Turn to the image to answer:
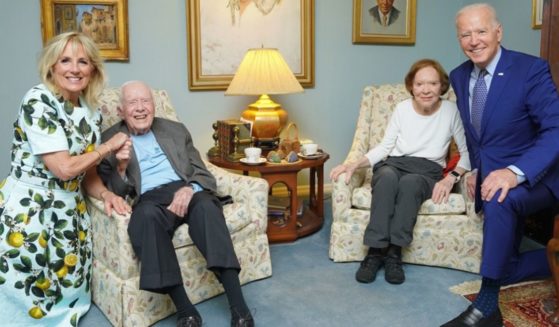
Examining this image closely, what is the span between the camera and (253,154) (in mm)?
2955

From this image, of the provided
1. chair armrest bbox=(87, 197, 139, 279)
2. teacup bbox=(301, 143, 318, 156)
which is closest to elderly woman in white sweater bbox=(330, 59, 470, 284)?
teacup bbox=(301, 143, 318, 156)

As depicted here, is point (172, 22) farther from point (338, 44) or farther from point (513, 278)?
point (513, 278)

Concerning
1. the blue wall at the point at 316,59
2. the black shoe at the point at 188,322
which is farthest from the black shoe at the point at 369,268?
the blue wall at the point at 316,59

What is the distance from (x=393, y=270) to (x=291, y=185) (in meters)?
0.75

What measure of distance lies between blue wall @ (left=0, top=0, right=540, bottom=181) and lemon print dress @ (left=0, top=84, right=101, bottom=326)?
126 centimetres

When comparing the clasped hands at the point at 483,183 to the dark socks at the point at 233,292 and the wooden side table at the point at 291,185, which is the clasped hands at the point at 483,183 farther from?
the dark socks at the point at 233,292

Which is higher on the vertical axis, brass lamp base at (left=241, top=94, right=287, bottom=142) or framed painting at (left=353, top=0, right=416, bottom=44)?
framed painting at (left=353, top=0, right=416, bottom=44)

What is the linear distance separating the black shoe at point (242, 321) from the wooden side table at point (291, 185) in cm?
98

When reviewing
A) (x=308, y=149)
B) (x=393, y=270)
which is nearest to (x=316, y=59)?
(x=308, y=149)

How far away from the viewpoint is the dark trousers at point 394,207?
256 cm

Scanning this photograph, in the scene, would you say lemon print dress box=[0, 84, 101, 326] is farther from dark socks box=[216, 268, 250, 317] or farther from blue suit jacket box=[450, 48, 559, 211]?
blue suit jacket box=[450, 48, 559, 211]

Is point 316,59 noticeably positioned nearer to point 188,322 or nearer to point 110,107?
point 110,107

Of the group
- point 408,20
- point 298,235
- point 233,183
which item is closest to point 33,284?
point 233,183

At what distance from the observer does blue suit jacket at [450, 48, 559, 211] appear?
82.9 inches
